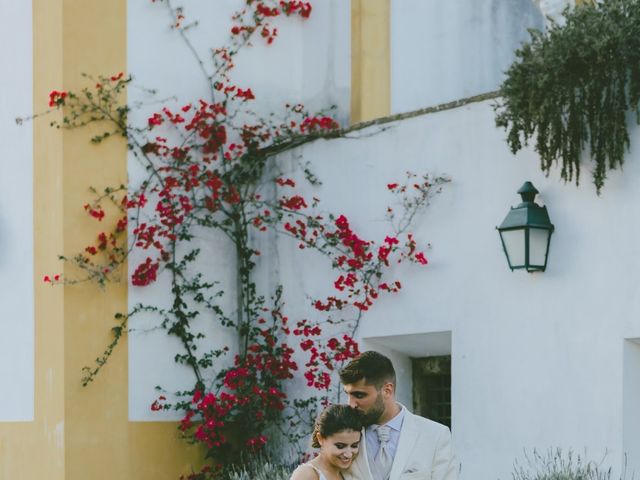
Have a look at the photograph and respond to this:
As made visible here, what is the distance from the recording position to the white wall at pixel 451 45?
10625 mm

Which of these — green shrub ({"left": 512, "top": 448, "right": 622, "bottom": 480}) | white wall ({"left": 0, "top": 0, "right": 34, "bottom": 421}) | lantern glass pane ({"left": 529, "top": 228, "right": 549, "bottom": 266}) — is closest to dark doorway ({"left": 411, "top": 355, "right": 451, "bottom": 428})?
green shrub ({"left": 512, "top": 448, "right": 622, "bottom": 480})

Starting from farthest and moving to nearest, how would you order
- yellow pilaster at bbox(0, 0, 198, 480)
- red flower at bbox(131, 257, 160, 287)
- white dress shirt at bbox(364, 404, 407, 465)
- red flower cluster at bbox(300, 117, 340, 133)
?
1. red flower cluster at bbox(300, 117, 340, 133)
2. red flower at bbox(131, 257, 160, 287)
3. yellow pilaster at bbox(0, 0, 198, 480)
4. white dress shirt at bbox(364, 404, 407, 465)

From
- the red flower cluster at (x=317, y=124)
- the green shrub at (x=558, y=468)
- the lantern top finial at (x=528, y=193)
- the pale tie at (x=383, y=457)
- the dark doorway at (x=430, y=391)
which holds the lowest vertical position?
the green shrub at (x=558, y=468)

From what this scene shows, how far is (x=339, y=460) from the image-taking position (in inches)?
244

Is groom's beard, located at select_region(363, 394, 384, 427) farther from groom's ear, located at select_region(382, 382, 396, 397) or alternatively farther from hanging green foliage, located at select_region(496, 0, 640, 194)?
hanging green foliage, located at select_region(496, 0, 640, 194)

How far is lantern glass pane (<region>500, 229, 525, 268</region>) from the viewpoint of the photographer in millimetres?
8578

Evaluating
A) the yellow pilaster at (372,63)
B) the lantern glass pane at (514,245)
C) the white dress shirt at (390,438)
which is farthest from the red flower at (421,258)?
the white dress shirt at (390,438)

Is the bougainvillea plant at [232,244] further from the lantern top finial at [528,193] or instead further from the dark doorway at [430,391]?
the lantern top finial at [528,193]

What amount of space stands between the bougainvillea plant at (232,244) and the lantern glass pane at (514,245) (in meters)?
1.08

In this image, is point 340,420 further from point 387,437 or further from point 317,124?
point 317,124

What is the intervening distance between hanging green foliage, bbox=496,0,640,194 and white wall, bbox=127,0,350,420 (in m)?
2.77

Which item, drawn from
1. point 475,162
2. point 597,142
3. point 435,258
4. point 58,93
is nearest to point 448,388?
point 435,258

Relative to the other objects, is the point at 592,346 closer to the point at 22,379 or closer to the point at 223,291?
the point at 223,291

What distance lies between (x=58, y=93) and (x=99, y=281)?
1.37 m
